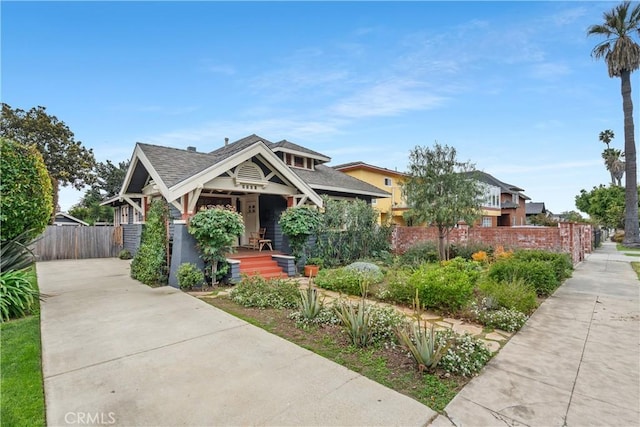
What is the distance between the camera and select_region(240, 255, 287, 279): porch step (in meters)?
9.91

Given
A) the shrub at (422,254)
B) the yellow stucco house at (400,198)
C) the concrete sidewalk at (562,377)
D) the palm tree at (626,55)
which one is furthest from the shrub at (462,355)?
the palm tree at (626,55)

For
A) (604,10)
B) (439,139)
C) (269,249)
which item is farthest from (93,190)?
(604,10)

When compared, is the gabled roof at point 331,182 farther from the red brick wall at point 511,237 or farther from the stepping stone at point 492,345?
the stepping stone at point 492,345

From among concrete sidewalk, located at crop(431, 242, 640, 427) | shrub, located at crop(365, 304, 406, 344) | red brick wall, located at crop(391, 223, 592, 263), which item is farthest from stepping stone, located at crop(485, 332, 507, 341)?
red brick wall, located at crop(391, 223, 592, 263)

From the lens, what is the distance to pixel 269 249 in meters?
12.6

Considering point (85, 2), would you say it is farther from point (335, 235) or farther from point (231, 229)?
point (335, 235)

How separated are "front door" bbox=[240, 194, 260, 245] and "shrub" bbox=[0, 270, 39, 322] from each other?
765 cm

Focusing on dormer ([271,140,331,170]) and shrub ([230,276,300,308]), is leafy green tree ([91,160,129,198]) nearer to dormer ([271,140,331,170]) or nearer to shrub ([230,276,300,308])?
dormer ([271,140,331,170])

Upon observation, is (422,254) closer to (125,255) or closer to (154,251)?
(154,251)

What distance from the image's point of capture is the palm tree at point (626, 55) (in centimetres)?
1969

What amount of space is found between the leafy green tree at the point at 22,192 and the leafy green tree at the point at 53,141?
841 inches

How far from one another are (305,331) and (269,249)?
7807 millimetres

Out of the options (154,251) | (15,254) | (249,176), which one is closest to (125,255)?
(154,251)

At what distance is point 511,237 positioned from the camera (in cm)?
1357
